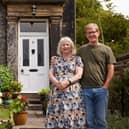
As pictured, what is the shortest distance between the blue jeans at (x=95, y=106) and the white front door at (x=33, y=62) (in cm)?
1215

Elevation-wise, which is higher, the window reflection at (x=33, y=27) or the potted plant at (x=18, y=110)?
the window reflection at (x=33, y=27)

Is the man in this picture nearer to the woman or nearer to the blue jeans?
the blue jeans

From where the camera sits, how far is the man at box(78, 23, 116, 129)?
8570 mm

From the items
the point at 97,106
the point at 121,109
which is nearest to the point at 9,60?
the point at 121,109

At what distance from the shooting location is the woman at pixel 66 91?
8352 mm

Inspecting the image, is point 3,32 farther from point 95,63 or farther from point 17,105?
point 95,63

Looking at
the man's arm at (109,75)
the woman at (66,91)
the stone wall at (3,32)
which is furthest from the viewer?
the stone wall at (3,32)

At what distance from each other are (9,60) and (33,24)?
5.33 ft

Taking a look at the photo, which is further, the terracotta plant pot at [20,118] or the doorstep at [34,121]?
the terracotta plant pot at [20,118]

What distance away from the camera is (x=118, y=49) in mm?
39094

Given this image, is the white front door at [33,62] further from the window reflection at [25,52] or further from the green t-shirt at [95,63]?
the green t-shirt at [95,63]

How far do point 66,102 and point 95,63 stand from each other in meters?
0.79

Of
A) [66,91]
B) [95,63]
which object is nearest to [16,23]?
[95,63]

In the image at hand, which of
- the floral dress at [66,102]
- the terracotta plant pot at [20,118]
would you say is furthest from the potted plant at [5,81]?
the floral dress at [66,102]
